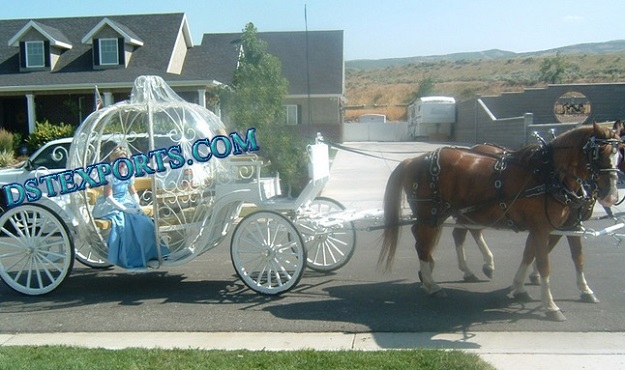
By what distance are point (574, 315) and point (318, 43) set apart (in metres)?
34.4

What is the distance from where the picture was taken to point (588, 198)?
707 cm

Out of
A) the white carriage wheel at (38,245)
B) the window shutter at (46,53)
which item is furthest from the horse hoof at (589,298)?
the window shutter at (46,53)

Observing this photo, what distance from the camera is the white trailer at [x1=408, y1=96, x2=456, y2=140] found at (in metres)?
39.1

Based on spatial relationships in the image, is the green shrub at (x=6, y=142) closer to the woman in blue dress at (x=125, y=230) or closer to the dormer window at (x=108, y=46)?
the dormer window at (x=108, y=46)

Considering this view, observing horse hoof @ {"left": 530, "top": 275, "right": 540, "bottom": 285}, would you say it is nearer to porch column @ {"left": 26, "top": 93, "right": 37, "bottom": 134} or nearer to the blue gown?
the blue gown

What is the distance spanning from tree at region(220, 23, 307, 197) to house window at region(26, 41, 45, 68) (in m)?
14.3

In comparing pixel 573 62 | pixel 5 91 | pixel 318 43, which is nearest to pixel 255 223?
pixel 5 91

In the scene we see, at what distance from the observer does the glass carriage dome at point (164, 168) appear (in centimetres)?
832

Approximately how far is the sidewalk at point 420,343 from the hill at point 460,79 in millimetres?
50906

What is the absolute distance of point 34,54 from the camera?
3162cm

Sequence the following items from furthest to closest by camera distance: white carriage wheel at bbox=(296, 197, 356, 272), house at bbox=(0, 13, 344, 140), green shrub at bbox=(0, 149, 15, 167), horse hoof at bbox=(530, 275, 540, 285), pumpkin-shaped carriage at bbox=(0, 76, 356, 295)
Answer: house at bbox=(0, 13, 344, 140) < green shrub at bbox=(0, 149, 15, 167) < white carriage wheel at bbox=(296, 197, 356, 272) < horse hoof at bbox=(530, 275, 540, 285) < pumpkin-shaped carriage at bbox=(0, 76, 356, 295)

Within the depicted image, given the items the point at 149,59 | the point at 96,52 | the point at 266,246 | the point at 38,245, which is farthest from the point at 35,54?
the point at 266,246

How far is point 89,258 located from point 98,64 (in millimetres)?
23121

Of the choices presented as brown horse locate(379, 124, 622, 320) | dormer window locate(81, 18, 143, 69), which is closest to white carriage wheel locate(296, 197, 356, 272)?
brown horse locate(379, 124, 622, 320)
